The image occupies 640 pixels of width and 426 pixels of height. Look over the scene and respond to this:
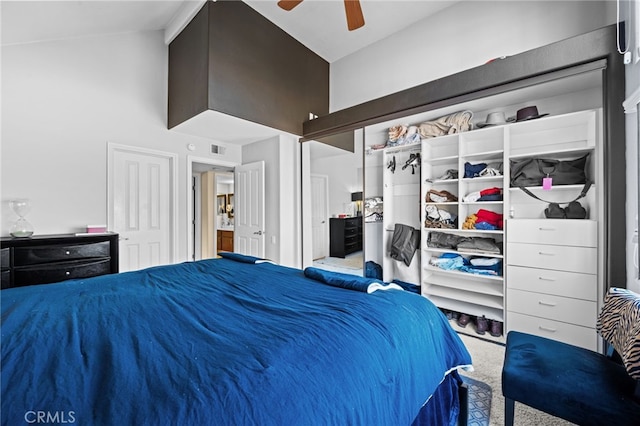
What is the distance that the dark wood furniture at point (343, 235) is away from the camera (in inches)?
245

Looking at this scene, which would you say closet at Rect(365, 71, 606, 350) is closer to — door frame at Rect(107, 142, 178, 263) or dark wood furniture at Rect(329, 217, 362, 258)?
dark wood furniture at Rect(329, 217, 362, 258)

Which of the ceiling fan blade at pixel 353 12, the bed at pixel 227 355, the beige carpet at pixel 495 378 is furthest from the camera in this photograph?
the ceiling fan blade at pixel 353 12

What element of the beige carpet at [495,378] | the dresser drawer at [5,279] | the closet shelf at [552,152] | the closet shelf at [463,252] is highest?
the closet shelf at [552,152]

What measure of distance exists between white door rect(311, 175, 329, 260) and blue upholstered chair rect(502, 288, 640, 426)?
16.1 ft

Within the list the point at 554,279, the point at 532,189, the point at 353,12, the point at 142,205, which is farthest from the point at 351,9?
the point at 142,205

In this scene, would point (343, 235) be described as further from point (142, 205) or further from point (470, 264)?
point (142, 205)

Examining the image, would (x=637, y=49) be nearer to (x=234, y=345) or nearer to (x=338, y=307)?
(x=338, y=307)

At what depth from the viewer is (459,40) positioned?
3.26 metres

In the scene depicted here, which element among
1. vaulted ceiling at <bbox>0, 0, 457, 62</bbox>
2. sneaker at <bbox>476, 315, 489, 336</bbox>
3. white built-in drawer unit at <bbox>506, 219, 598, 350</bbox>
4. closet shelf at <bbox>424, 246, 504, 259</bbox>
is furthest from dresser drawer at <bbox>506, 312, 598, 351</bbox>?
vaulted ceiling at <bbox>0, 0, 457, 62</bbox>

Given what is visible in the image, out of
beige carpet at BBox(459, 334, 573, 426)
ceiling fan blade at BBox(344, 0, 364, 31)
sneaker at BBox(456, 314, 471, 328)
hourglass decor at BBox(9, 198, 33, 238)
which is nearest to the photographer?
beige carpet at BBox(459, 334, 573, 426)

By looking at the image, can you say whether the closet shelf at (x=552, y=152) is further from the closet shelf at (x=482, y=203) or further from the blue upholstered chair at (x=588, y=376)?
the blue upholstered chair at (x=588, y=376)

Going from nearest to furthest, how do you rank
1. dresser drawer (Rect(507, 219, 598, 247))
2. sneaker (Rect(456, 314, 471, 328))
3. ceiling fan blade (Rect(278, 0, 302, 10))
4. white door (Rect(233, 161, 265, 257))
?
ceiling fan blade (Rect(278, 0, 302, 10))
dresser drawer (Rect(507, 219, 598, 247))
sneaker (Rect(456, 314, 471, 328))
white door (Rect(233, 161, 265, 257))

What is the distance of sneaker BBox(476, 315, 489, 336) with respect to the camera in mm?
2805

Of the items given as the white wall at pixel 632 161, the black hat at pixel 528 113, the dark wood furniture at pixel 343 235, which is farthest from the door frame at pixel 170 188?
the white wall at pixel 632 161
